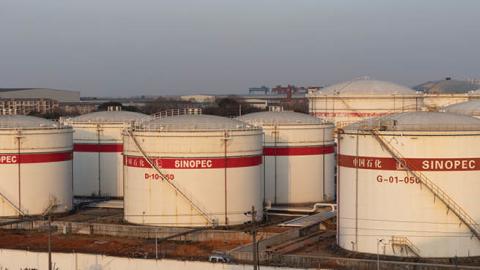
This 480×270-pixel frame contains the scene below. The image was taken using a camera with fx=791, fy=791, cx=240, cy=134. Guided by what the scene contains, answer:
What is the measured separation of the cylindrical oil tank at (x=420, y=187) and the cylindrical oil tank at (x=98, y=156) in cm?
2161

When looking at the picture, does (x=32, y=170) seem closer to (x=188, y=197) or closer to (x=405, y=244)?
(x=188, y=197)

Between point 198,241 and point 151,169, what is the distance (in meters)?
4.11

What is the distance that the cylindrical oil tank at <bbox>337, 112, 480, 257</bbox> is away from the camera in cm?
2752

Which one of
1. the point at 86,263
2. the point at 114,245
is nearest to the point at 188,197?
the point at 114,245

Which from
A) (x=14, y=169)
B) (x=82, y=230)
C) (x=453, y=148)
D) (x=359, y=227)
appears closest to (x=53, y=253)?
(x=82, y=230)

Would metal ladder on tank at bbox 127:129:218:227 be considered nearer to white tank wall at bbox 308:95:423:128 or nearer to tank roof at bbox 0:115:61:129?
tank roof at bbox 0:115:61:129

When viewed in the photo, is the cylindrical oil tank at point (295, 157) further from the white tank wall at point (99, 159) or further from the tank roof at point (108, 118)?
the white tank wall at point (99, 159)

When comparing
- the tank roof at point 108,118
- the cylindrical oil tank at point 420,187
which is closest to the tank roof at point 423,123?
the cylindrical oil tank at point 420,187

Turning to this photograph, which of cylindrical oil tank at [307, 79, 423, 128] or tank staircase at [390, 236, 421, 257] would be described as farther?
cylindrical oil tank at [307, 79, 423, 128]

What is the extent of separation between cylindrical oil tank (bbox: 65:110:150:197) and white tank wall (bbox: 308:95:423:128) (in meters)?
→ 14.0

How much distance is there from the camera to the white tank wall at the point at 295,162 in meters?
43.4

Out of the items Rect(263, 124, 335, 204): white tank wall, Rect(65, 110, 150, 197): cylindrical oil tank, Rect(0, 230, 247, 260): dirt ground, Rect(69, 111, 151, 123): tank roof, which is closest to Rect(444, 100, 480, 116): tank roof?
Rect(263, 124, 335, 204): white tank wall

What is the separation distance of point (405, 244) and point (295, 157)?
1625 centimetres

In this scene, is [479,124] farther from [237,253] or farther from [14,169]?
[14,169]
